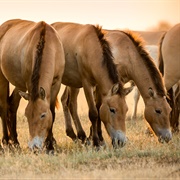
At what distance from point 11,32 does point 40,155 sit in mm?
3174

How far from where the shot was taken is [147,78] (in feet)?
36.1

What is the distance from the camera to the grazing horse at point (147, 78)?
10.8 meters

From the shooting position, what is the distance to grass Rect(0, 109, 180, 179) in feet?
26.7

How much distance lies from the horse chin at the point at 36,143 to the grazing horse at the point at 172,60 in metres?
4.12

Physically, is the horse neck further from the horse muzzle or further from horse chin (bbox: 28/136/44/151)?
horse chin (bbox: 28/136/44/151)

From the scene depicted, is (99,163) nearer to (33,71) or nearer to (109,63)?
(33,71)

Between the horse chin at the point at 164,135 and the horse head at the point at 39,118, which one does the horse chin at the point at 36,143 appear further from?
the horse chin at the point at 164,135

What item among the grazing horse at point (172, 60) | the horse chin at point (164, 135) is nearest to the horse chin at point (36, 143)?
the horse chin at point (164, 135)

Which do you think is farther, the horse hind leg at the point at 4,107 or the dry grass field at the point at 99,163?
the horse hind leg at the point at 4,107

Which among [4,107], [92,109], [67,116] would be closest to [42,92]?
[92,109]

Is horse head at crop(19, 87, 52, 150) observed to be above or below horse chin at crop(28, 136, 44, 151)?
above

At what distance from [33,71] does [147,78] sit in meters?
2.11

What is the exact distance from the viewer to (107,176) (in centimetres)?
798

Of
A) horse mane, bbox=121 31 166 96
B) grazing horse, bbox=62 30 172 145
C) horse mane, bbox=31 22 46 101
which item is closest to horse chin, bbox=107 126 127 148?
grazing horse, bbox=62 30 172 145
